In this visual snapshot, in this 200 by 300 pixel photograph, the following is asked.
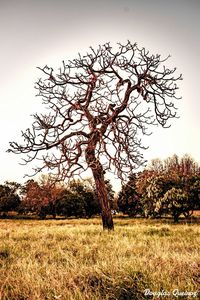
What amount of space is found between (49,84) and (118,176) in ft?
18.1

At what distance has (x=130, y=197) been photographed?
49969 mm

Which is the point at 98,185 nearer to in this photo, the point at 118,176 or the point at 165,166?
the point at 118,176

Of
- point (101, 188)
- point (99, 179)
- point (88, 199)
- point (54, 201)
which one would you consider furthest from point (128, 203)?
point (99, 179)

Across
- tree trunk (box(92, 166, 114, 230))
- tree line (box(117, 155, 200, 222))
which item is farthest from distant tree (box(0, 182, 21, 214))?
tree trunk (box(92, 166, 114, 230))

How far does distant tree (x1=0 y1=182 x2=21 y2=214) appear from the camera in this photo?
57562mm

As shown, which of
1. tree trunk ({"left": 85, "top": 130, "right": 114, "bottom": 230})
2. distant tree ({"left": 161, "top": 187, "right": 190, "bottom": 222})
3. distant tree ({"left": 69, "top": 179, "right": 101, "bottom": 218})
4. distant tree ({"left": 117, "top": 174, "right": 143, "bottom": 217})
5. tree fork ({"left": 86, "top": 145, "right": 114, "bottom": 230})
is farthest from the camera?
distant tree ({"left": 69, "top": 179, "right": 101, "bottom": 218})

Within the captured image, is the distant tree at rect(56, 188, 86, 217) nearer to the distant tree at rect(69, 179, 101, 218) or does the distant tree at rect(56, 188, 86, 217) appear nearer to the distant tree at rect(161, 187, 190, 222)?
the distant tree at rect(69, 179, 101, 218)

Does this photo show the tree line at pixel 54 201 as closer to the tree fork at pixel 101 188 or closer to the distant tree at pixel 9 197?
the distant tree at pixel 9 197

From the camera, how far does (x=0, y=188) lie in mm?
60188

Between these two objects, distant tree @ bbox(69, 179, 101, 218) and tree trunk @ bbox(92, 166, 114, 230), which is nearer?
tree trunk @ bbox(92, 166, 114, 230)

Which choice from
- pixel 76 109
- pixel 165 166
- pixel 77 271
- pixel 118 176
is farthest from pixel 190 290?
pixel 165 166

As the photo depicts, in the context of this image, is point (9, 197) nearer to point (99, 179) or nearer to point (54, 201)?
point (54, 201)

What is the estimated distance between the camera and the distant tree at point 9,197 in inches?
2266

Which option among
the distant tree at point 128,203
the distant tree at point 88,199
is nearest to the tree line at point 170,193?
the distant tree at point 128,203
